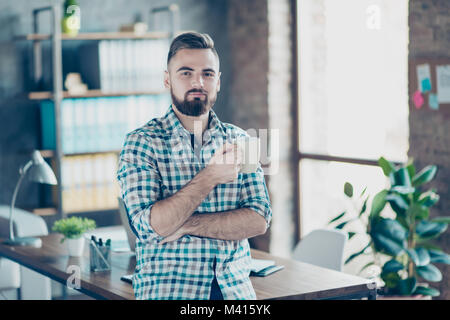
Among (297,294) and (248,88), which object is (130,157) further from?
(248,88)

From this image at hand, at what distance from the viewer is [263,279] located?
2.72 m

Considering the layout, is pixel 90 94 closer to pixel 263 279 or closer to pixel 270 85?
pixel 270 85

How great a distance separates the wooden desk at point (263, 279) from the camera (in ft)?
8.34

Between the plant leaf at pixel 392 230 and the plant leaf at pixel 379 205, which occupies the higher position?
the plant leaf at pixel 379 205

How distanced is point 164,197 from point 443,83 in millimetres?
2531

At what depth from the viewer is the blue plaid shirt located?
1.81m

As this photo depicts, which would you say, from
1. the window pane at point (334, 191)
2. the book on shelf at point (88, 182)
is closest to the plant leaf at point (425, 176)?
the window pane at point (334, 191)

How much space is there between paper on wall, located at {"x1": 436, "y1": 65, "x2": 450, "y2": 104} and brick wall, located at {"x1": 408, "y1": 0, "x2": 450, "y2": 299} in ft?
0.23

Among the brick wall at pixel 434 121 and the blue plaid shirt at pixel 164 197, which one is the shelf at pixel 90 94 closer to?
the brick wall at pixel 434 121

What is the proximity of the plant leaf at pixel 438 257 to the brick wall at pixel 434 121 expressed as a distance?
0.30m

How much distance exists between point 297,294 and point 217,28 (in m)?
3.42

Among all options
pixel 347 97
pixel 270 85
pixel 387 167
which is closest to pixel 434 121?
pixel 387 167

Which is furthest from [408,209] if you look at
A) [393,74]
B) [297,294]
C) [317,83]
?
[317,83]

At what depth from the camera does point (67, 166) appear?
4.80 m
